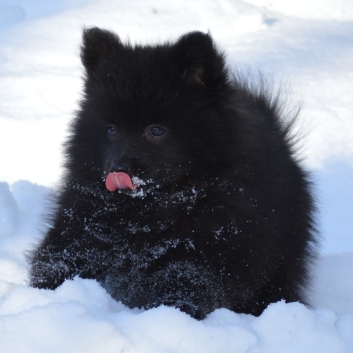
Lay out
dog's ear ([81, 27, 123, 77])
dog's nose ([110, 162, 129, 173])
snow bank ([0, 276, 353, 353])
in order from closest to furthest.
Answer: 1. snow bank ([0, 276, 353, 353])
2. dog's nose ([110, 162, 129, 173])
3. dog's ear ([81, 27, 123, 77])

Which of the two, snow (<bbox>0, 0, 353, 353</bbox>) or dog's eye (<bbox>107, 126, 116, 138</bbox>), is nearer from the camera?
snow (<bbox>0, 0, 353, 353</bbox>)

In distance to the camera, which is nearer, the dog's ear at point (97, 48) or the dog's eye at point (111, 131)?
the dog's eye at point (111, 131)

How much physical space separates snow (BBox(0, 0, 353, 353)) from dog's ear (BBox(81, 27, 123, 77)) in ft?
2.91

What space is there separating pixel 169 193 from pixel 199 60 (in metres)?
0.61

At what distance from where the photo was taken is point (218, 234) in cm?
286

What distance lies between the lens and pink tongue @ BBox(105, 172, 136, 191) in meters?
2.72

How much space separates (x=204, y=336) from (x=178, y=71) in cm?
121

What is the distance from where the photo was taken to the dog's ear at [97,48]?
308 centimetres

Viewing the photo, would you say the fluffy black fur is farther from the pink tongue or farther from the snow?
the snow

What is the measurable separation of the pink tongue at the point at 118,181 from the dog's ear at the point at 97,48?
0.60 metres

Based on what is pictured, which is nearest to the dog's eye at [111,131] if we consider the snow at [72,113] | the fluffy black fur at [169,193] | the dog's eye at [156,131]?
the fluffy black fur at [169,193]

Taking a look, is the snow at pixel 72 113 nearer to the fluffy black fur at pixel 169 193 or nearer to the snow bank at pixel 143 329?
the snow bank at pixel 143 329

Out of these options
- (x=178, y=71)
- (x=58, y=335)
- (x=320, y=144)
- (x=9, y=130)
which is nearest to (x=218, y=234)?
(x=178, y=71)

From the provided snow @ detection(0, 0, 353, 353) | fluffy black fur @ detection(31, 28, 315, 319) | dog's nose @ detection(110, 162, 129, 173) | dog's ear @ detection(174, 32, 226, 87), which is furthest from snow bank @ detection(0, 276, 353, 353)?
dog's ear @ detection(174, 32, 226, 87)
